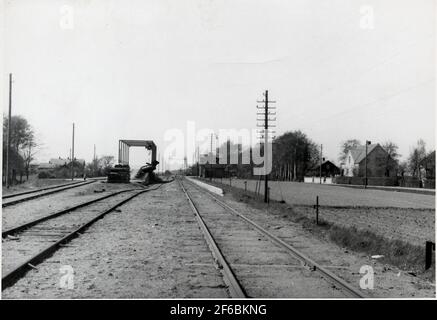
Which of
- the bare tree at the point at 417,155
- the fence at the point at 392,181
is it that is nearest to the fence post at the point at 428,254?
the fence at the point at 392,181

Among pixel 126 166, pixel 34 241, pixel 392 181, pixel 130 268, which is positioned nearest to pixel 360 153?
pixel 392 181

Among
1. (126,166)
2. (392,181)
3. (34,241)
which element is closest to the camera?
(34,241)

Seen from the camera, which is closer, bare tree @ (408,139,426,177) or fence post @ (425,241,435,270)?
fence post @ (425,241,435,270)

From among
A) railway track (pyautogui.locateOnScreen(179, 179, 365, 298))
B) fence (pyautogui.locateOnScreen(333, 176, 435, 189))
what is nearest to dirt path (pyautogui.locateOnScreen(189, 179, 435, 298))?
railway track (pyautogui.locateOnScreen(179, 179, 365, 298))

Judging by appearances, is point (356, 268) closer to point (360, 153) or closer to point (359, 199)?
point (359, 199)

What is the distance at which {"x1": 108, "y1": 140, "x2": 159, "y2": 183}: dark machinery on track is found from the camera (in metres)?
44.2

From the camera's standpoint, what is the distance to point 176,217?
51.3 ft

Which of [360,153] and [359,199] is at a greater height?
[360,153]

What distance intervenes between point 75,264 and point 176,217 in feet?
27.4

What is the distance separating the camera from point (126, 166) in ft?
150

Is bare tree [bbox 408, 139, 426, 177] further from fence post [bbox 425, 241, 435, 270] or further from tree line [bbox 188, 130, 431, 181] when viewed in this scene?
fence post [bbox 425, 241, 435, 270]
